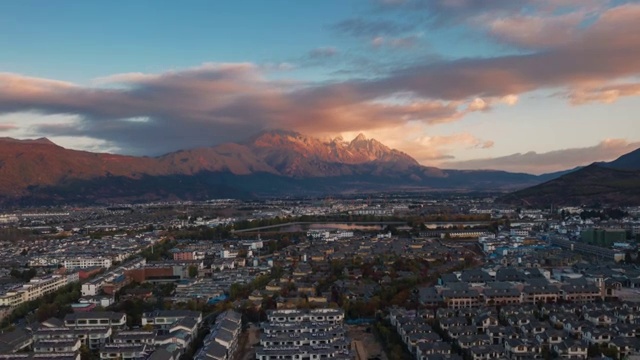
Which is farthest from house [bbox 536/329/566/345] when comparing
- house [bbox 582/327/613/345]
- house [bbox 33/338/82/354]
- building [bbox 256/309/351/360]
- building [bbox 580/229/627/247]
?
building [bbox 580/229/627/247]

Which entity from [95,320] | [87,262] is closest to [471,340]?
[95,320]

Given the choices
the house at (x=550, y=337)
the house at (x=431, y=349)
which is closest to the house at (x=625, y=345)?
the house at (x=550, y=337)

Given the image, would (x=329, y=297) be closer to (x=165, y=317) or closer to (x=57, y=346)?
(x=165, y=317)

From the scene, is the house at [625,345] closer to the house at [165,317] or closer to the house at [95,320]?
the house at [165,317]

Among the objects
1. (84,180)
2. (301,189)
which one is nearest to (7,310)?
(84,180)

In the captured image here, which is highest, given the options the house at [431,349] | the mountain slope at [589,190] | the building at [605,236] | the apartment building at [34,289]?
the mountain slope at [589,190]

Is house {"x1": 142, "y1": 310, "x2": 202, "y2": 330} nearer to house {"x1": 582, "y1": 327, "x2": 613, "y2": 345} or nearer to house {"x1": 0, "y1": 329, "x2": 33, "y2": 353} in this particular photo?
house {"x1": 0, "y1": 329, "x2": 33, "y2": 353}

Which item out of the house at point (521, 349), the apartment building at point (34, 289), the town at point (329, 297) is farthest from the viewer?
the apartment building at point (34, 289)
